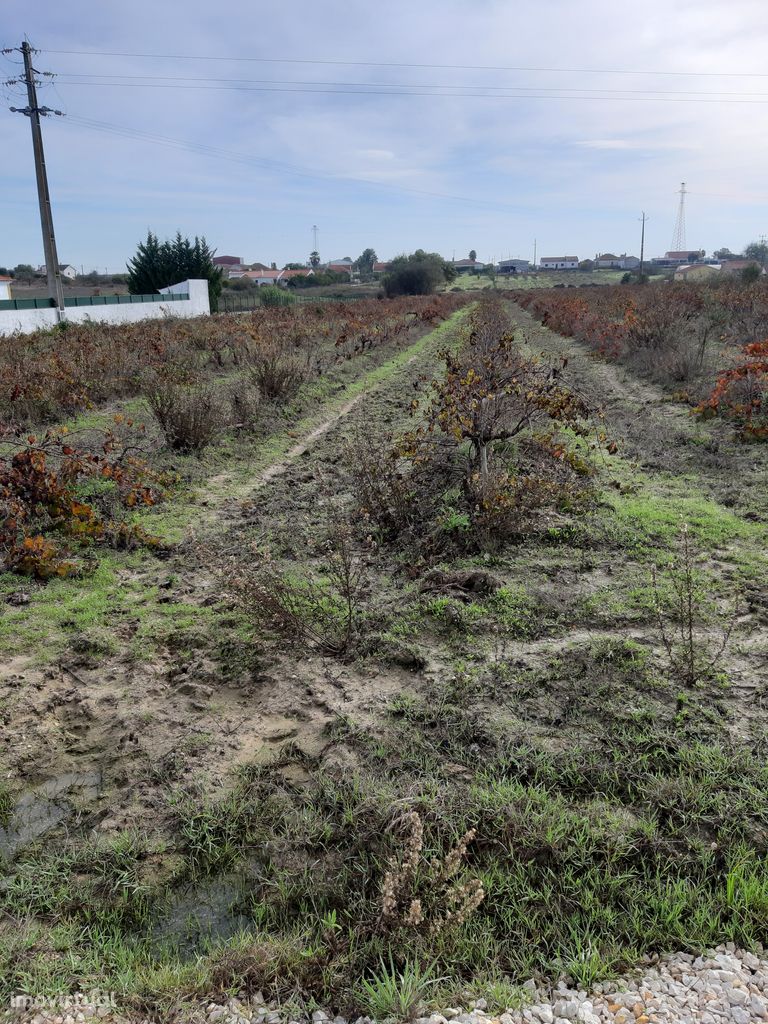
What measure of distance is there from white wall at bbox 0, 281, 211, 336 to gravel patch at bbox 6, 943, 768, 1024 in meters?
20.9

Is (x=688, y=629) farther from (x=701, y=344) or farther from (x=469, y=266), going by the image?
(x=469, y=266)

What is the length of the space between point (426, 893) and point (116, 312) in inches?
1105

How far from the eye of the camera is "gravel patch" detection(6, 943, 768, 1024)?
193 cm

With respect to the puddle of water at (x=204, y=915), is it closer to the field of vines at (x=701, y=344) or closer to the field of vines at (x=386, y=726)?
the field of vines at (x=386, y=726)

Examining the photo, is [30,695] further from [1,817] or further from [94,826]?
[94,826]

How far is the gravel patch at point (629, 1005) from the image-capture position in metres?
1.93

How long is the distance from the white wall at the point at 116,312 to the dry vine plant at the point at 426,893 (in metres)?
20.9

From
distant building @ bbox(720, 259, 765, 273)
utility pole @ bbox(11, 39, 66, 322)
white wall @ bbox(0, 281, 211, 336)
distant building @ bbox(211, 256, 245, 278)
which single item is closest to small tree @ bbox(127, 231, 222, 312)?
white wall @ bbox(0, 281, 211, 336)

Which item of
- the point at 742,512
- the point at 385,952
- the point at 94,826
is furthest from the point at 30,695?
the point at 742,512

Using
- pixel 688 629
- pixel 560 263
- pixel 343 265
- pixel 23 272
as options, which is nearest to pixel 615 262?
pixel 560 263

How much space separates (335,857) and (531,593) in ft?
7.55

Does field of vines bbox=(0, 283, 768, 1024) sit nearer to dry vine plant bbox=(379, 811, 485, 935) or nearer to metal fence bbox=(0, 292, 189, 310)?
dry vine plant bbox=(379, 811, 485, 935)

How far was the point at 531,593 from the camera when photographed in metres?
4.45

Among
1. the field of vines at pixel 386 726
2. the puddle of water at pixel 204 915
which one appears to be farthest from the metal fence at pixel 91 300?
the puddle of water at pixel 204 915
